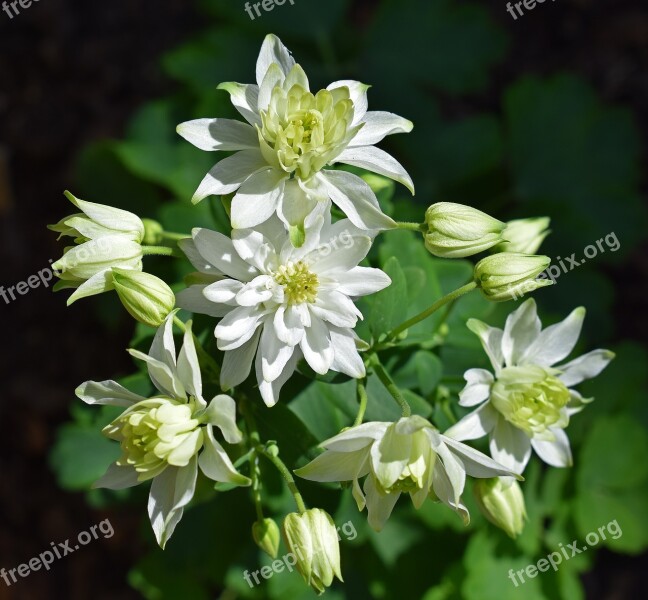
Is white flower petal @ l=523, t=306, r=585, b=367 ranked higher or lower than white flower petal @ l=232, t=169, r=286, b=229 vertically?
lower

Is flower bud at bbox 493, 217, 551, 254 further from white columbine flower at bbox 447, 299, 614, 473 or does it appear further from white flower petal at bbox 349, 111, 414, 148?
white flower petal at bbox 349, 111, 414, 148

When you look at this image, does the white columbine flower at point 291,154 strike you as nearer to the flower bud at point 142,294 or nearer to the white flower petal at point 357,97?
the white flower petal at point 357,97

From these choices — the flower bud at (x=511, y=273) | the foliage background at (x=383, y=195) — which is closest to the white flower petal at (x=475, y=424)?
the foliage background at (x=383, y=195)

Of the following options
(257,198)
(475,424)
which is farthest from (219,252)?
(475,424)

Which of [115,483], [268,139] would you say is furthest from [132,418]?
[268,139]

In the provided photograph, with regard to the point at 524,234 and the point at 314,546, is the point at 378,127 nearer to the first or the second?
the point at 524,234

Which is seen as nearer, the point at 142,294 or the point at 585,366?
the point at 142,294

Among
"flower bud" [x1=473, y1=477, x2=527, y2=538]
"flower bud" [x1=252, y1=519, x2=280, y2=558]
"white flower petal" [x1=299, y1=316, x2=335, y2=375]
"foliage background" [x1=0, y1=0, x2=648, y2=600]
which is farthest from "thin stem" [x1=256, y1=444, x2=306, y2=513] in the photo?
"flower bud" [x1=473, y1=477, x2=527, y2=538]
